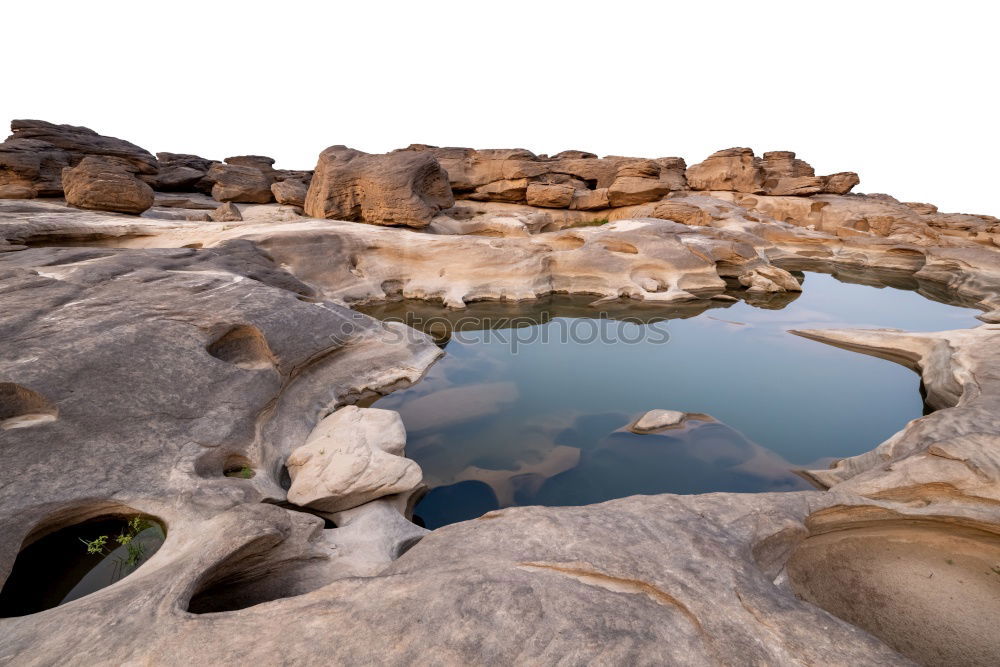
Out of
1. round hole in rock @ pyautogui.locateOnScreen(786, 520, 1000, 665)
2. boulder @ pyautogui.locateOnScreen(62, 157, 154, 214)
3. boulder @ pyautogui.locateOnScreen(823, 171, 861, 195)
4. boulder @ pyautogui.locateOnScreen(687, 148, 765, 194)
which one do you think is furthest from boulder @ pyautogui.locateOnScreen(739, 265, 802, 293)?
boulder @ pyautogui.locateOnScreen(823, 171, 861, 195)

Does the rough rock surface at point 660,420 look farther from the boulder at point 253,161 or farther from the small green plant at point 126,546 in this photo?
the boulder at point 253,161

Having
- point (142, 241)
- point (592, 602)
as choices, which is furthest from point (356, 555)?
point (142, 241)

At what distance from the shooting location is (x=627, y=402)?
7758 mm

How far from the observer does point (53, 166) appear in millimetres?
17859

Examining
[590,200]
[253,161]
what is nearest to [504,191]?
[590,200]

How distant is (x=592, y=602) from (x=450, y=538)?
1.29 meters

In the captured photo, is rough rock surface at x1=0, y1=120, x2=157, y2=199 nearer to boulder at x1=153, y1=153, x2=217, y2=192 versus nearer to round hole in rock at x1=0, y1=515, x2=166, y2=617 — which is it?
boulder at x1=153, y1=153, x2=217, y2=192

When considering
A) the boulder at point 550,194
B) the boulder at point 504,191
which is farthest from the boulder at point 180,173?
the boulder at point 550,194

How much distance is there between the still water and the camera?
588cm

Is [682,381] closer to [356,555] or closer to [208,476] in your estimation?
[356,555]

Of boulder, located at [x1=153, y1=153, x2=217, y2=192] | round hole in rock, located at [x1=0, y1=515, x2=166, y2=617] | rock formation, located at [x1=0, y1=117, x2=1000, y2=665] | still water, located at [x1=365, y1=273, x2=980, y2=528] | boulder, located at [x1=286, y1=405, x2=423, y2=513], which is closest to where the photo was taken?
rock formation, located at [x1=0, y1=117, x2=1000, y2=665]

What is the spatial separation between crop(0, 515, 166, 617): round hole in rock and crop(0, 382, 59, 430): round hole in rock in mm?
1176

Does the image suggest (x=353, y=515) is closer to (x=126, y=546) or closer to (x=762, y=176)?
(x=126, y=546)

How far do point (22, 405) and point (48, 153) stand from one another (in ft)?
66.8
